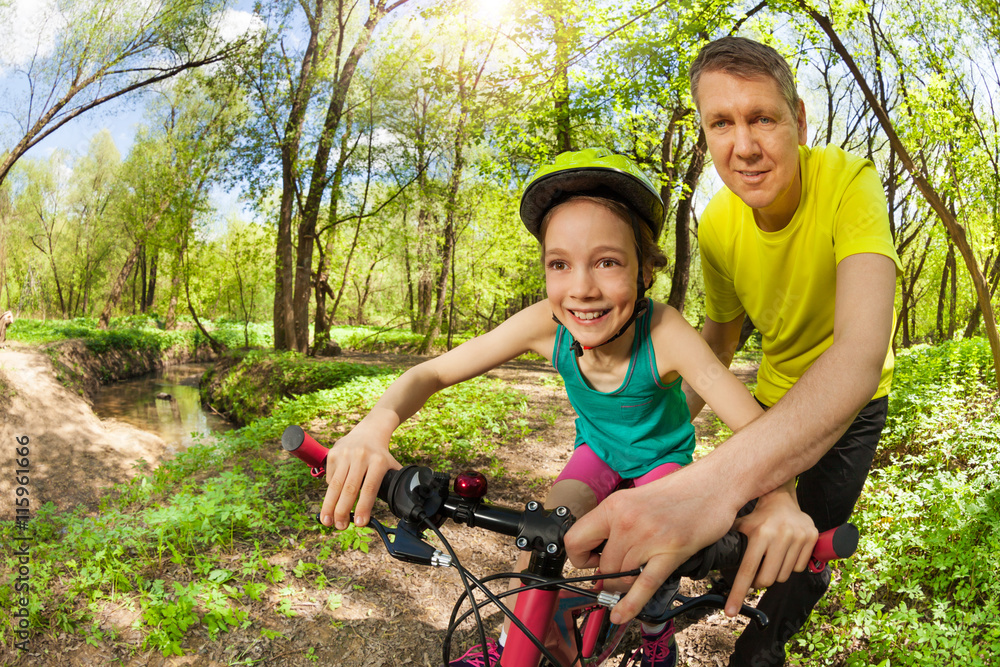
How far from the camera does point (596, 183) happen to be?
168cm

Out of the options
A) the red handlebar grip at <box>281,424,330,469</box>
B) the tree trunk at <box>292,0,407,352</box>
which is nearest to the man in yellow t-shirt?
the red handlebar grip at <box>281,424,330,469</box>

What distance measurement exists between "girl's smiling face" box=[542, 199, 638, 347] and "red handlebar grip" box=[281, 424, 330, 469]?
2.64 feet

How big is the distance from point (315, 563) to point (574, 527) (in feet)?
10.3

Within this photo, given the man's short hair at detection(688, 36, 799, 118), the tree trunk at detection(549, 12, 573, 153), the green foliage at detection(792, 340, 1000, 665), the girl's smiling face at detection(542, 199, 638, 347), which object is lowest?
the green foliage at detection(792, 340, 1000, 665)

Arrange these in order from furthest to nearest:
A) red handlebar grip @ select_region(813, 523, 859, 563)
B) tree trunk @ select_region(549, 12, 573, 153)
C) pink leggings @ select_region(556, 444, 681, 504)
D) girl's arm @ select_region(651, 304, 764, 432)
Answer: tree trunk @ select_region(549, 12, 573, 153) → pink leggings @ select_region(556, 444, 681, 504) → girl's arm @ select_region(651, 304, 764, 432) → red handlebar grip @ select_region(813, 523, 859, 563)

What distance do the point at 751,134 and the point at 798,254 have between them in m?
0.48

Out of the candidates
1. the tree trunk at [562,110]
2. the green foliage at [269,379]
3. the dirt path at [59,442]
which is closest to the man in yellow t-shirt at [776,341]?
the tree trunk at [562,110]

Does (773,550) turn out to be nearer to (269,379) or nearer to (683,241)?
(683,241)

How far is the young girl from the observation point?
151cm

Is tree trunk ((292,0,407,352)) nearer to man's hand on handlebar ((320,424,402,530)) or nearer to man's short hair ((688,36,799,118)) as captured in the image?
man's short hair ((688,36,799,118))

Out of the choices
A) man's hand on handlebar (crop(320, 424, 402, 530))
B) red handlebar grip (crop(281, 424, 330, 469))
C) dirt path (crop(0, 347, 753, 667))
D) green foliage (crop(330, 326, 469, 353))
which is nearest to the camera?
red handlebar grip (crop(281, 424, 330, 469))

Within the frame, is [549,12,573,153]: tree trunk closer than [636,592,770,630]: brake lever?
No

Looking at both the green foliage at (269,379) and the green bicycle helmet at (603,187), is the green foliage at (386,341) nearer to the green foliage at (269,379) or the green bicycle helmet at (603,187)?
the green foliage at (269,379)

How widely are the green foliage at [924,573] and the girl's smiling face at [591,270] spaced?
7.87 feet
